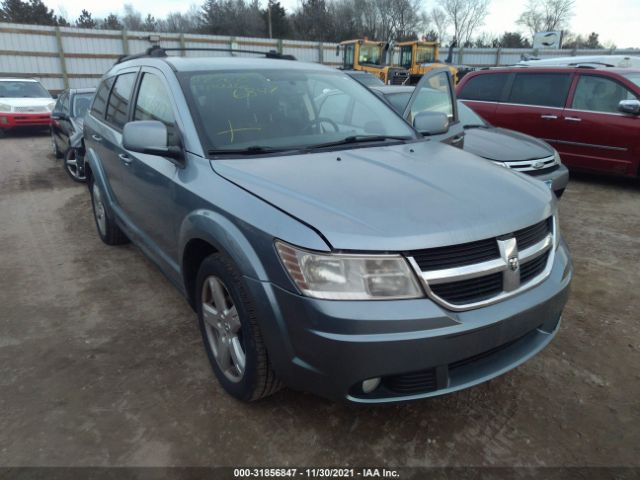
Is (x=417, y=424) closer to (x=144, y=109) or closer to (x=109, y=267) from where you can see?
(x=144, y=109)

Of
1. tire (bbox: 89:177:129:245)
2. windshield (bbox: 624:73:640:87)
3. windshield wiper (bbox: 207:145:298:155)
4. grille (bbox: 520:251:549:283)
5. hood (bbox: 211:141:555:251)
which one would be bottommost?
tire (bbox: 89:177:129:245)

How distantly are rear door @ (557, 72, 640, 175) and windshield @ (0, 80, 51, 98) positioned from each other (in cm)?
1363

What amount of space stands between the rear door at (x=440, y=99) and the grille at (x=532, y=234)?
2121 mm

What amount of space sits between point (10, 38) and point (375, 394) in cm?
2347

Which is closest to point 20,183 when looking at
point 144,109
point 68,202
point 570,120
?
point 68,202

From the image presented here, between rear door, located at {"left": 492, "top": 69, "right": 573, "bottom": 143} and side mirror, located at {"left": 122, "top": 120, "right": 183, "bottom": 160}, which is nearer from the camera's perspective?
side mirror, located at {"left": 122, "top": 120, "right": 183, "bottom": 160}

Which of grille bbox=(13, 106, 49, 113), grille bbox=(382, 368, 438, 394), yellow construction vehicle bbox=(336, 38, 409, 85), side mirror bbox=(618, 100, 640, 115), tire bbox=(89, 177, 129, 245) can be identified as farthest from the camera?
yellow construction vehicle bbox=(336, 38, 409, 85)

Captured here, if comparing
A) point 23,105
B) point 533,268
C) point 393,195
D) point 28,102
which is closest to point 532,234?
point 533,268

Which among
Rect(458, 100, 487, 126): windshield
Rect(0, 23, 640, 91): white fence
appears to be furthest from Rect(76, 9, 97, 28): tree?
Rect(458, 100, 487, 126): windshield

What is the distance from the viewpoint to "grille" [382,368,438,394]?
1960 millimetres

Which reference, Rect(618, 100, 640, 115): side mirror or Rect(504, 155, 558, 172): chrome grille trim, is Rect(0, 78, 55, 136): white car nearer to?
Rect(504, 155, 558, 172): chrome grille trim

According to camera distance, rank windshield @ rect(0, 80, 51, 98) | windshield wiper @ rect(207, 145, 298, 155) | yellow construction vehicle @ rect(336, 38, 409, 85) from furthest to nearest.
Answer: yellow construction vehicle @ rect(336, 38, 409, 85) → windshield @ rect(0, 80, 51, 98) → windshield wiper @ rect(207, 145, 298, 155)

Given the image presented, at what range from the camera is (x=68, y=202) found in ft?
21.7

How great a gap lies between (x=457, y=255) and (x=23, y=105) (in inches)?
561
